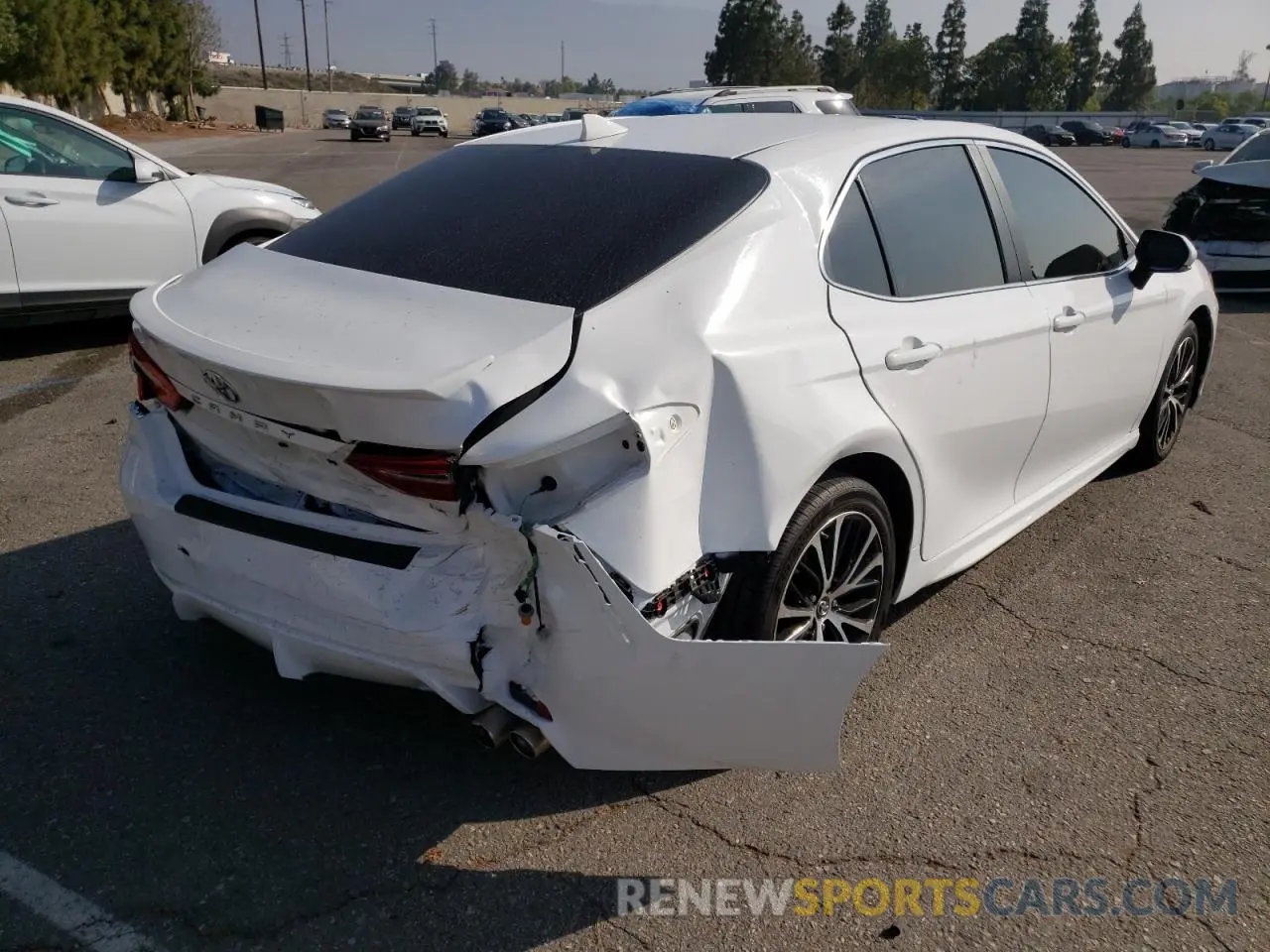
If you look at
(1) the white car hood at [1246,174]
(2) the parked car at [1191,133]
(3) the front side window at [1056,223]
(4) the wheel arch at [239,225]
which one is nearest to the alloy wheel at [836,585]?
(3) the front side window at [1056,223]

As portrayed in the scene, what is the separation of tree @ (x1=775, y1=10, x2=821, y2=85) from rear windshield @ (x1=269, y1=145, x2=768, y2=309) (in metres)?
87.1

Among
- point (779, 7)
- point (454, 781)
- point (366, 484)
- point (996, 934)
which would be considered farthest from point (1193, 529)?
point (779, 7)

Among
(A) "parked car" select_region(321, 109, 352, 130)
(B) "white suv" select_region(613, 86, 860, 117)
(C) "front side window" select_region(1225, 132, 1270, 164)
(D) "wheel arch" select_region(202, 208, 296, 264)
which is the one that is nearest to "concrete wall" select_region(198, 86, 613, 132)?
(A) "parked car" select_region(321, 109, 352, 130)

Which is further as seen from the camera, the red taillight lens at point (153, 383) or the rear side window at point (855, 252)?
the rear side window at point (855, 252)

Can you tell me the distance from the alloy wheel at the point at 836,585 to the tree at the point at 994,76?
10356cm

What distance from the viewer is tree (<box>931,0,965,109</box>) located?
9700 centimetres

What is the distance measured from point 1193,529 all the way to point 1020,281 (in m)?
1.78

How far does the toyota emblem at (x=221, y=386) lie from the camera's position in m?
2.58

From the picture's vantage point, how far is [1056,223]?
4117 millimetres

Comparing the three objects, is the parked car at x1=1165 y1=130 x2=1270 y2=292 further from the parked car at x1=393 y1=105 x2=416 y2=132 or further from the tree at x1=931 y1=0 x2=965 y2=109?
the tree at x1=931 y1=0 x2=965 y2=109

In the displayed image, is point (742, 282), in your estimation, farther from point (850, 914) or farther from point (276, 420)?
point (850, 914)

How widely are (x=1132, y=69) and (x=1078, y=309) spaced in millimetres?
120873

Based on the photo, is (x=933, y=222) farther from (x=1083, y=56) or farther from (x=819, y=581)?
(x=1083, y=56)

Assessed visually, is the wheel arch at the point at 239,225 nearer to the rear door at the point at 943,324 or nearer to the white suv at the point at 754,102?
the white suv at the point at 754,102
